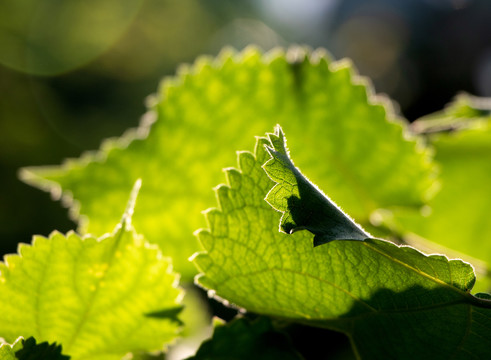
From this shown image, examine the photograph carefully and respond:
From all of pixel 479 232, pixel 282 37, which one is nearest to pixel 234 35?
pixel 282 37

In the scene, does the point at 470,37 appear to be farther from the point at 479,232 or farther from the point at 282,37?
the point at 479,232

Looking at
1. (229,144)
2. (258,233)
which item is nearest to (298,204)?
(258,233)

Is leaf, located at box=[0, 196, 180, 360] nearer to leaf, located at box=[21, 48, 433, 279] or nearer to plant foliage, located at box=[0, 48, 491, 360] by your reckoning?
plant foliage, located at box=[0, 48, 491, 360]

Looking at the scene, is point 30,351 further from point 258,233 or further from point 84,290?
point 258,233

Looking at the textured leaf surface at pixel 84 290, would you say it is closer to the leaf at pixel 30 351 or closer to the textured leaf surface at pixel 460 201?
the leaf at pixel 30 351

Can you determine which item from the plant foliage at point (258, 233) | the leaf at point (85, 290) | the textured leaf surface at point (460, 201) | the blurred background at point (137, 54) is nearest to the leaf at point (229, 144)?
the plant foliage at point (258, 233)

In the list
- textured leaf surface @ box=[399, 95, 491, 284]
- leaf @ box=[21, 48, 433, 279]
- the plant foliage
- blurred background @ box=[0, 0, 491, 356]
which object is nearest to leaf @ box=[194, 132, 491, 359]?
the plant foliage
